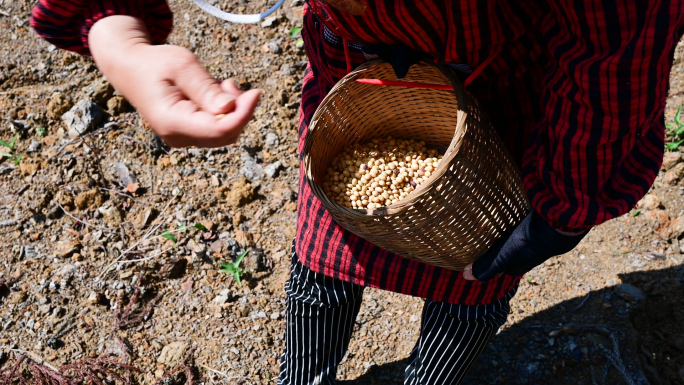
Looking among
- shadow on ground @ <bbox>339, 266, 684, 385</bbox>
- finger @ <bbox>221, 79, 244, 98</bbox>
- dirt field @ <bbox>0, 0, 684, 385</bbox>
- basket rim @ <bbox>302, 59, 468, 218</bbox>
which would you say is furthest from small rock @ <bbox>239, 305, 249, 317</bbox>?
finger @ <bbox>221, 79, 244, 98</bbox>

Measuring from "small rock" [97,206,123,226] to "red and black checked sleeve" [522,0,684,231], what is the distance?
5.05 ft

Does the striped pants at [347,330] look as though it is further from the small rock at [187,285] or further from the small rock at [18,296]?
the small rock at [18,296]

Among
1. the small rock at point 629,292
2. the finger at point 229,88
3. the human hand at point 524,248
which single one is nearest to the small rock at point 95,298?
the human hand at point 524,248

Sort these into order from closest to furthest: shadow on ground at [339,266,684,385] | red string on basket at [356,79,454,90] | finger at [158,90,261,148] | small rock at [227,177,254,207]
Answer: finger at [158,90,261,148], red string on basket at [356,79,454,90], shadow on ground at [339,266,684,385], small rock at [227,177,254,207]

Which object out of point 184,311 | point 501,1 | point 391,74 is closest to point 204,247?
point 184,311

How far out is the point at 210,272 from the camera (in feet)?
6.63

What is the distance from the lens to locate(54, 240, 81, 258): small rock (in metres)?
2.04

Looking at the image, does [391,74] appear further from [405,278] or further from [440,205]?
[405,278]

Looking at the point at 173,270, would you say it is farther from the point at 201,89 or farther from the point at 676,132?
the point at 676,132

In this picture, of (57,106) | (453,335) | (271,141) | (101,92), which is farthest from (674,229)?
(57,106)

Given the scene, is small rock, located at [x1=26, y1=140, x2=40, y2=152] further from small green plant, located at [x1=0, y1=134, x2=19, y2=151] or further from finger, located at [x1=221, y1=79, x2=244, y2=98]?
finger, located at [x1=221, y1=79, x2=244, y2=98]

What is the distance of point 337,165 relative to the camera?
1.25 meters

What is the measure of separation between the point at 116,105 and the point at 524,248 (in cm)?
181

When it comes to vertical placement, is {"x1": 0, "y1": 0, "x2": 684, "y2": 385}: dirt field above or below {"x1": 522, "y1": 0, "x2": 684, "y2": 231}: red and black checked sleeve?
below
